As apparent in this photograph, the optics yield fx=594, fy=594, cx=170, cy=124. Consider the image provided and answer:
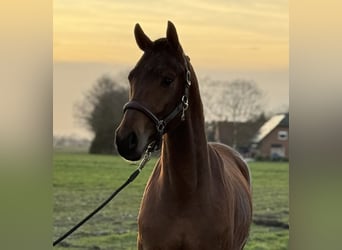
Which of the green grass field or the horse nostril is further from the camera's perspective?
the green grass field

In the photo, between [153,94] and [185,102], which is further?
[185,102]

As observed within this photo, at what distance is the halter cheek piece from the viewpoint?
A: 1903mm

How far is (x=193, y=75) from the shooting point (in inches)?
85.5

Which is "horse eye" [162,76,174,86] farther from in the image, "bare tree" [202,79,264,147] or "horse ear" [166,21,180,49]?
"bare tree" [202,79,264,147]

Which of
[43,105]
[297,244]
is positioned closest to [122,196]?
[297,244]

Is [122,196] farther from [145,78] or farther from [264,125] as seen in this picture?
[145,78]

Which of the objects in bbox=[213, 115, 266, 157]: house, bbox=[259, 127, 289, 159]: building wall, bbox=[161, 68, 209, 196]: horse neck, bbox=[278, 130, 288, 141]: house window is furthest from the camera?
bbox=[213, 115, 266, 157]: house

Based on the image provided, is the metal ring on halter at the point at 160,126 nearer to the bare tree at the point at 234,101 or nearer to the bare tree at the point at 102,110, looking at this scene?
the bare tree at the point at 234,101

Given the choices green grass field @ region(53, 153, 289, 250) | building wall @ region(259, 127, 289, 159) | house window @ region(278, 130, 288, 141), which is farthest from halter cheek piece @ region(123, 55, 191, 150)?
building wall @ region(259, 127, 289, 159)

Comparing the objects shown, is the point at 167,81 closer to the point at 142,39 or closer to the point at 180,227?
the point at 142,39

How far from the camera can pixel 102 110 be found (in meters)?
5.64

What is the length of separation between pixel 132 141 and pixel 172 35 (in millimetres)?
430

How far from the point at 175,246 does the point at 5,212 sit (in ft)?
2.05

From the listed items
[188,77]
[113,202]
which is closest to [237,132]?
[113,202]
